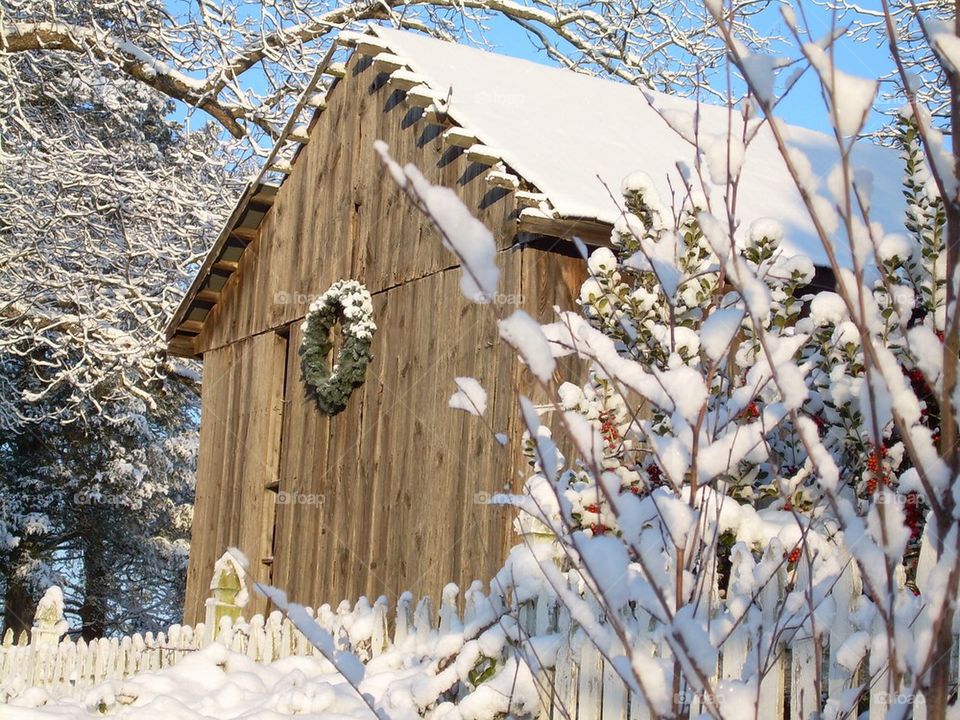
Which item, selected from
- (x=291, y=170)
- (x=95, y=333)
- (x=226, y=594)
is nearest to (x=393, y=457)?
(x=226, y=594)

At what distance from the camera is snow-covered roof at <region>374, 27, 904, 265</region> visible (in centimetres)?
766

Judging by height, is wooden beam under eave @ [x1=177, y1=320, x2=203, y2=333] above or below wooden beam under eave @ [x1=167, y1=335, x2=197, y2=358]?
above

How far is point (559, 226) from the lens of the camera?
23.0 feet

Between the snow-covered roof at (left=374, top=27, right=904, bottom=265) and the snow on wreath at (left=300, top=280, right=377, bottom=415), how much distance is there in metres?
1.86

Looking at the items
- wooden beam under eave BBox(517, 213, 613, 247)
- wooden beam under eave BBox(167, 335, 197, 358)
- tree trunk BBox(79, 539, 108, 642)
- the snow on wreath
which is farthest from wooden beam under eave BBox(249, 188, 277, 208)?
tree trunk BBox(79, 539, 108, 642)

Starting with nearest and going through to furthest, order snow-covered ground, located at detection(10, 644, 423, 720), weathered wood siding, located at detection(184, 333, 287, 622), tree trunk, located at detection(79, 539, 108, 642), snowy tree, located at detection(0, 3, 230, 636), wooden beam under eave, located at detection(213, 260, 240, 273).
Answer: snow-covered ground, located at detection(10, 644, 423, 720), weathered wood siding, located at detection(184, 333, 287, 622), wooden beam under eave, located at detection(213, 260, 240, 273), snowy tree, located at detection(0, 3, 230, 636), tree trunk, located at detection(79, 539, 108, 642)

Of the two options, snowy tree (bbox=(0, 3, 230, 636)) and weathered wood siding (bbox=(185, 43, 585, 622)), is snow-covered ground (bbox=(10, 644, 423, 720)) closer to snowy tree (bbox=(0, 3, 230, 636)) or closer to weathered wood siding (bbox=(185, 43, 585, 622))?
weathered wood siding (bbox=(185, 43, 585, 622))

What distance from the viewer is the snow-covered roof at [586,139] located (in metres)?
7.66

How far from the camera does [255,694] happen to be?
7.11m

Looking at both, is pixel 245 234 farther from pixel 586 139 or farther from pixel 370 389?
pixel 586 139

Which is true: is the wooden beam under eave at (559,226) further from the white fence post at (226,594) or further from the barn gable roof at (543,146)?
the white fence post at (226,594)

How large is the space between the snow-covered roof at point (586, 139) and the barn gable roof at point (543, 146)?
0.02m

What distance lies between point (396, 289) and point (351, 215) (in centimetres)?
111

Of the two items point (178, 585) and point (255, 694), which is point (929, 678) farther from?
point (178, 585)
